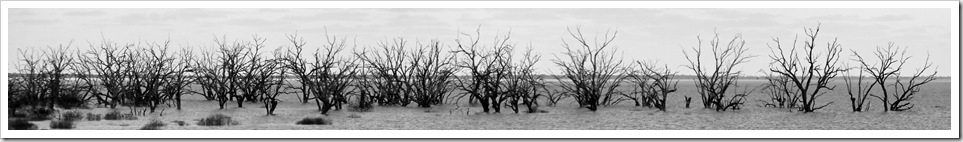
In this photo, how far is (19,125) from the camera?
10.2 metres

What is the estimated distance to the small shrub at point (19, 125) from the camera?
33.0 ft

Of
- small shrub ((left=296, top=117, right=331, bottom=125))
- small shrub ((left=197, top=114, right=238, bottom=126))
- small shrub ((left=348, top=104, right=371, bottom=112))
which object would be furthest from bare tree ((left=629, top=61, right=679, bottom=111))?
small shrub ((left=197, top=114, right=238, bottom=126))

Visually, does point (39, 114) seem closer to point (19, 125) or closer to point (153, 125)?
point (19, 125)

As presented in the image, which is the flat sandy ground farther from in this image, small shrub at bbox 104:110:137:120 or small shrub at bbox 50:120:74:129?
small shrub at bbox 104:110:137:120

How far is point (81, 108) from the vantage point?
15.2 metres

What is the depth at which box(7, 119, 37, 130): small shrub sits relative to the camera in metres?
10.0

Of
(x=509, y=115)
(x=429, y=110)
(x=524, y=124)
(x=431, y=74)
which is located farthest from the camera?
(x=431, y=74)

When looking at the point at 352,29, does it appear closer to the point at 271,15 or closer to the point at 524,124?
the point at 271,15

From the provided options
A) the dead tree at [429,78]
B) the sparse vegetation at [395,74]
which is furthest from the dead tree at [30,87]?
the dead tree at [429,78]

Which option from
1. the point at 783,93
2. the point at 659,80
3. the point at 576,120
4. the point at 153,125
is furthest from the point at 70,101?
the point at 783,93

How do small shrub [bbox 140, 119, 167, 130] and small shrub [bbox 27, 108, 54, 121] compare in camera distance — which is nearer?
small shrub [bbox 140, 119, 167, 130]

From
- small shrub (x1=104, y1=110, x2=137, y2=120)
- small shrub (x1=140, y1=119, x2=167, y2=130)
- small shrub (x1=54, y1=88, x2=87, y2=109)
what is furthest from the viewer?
small shrub (x1=54, y1=88, x2=87, y2=109)
